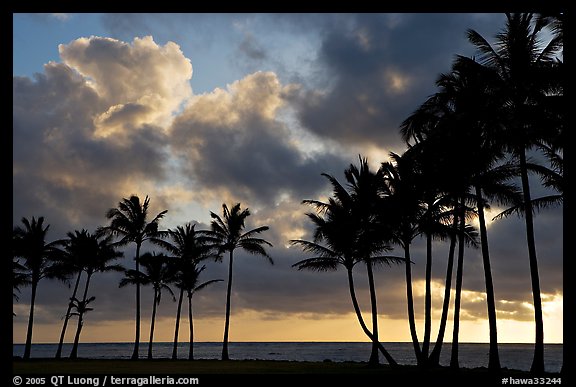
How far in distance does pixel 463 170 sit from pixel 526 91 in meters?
5.16

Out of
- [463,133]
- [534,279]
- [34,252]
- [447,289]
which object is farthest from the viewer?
[34,252]

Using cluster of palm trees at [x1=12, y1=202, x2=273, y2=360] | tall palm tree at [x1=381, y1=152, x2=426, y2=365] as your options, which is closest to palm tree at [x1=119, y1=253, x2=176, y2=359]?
cluster of palm trees at [x1=12, y1=202, x2=273, y2=360]

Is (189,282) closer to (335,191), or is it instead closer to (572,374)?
(335,191)

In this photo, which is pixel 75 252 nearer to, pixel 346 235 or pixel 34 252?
pixel 34 252

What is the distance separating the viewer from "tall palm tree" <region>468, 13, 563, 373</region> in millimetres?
22141

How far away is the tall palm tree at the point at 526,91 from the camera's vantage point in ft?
72.6

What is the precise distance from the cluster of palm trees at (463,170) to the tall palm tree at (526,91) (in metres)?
0.04

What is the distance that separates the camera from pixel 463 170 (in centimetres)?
2680

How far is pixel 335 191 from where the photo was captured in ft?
107

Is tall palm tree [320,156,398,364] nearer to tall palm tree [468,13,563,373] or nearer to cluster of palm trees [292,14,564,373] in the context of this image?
cluster of palm trees [292,14,564,373]

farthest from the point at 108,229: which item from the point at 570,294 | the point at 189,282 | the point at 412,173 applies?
the point at 570,294

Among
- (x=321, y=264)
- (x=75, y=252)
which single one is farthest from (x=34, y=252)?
(x=321, y=264)

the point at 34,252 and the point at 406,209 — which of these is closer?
the point at 406,209
